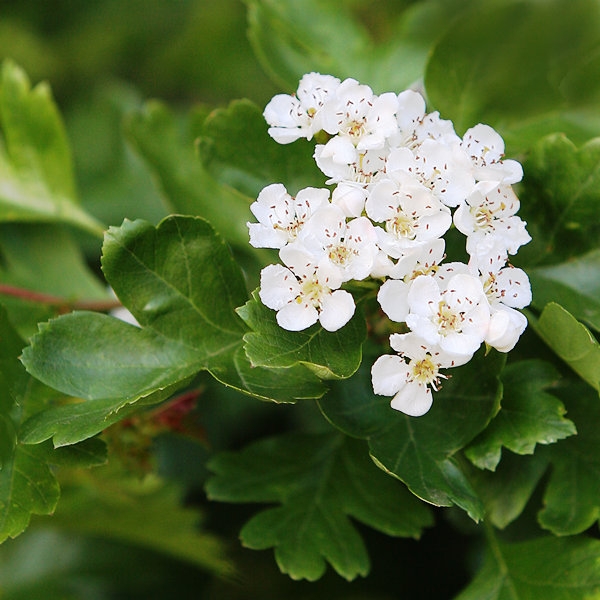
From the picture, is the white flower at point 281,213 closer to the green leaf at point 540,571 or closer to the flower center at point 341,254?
the flower center at point 341,254

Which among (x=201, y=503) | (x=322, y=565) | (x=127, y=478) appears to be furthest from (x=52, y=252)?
(x=322, y=565)

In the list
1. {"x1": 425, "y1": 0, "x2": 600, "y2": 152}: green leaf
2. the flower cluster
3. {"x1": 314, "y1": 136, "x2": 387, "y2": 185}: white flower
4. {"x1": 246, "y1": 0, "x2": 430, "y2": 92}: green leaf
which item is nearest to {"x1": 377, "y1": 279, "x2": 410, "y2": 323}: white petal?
the flower cluster

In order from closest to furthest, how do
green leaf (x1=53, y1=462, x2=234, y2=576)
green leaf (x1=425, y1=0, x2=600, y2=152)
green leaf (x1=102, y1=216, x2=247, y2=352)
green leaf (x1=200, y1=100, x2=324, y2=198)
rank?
green leaf (x1=102, y1=216, x2=247, y2=352), green leaf (x1=200, y1=100, x2=324, y2=198), green leaf (x1=425, y1=0, x2=600, y2=152), green leaf (x1=53, y1=462, x2=234, y2=576)

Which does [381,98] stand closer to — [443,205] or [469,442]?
[443,205]

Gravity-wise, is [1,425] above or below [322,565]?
above

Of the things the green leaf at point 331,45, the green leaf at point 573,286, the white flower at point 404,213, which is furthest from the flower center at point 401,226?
the green leaf at point 331,45

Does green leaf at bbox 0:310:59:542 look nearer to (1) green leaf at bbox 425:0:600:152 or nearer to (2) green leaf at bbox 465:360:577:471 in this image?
(2) green leaf at bbox 465:360:577:471
